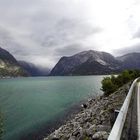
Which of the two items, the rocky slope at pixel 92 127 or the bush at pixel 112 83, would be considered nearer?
the rocky slope at pixel 92 127

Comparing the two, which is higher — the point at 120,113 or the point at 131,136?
the point at 120,113

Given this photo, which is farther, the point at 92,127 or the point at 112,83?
the point at 112,83

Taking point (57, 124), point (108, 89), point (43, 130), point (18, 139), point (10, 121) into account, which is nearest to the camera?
point (18, 139)

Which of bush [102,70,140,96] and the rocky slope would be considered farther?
bush [102,70,140,96]

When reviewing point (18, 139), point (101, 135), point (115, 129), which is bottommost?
point (18, 139)

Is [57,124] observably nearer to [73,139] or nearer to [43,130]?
[43,130]

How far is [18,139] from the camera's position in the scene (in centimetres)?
2423

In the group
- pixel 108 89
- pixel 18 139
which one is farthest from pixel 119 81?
pixel 18 139

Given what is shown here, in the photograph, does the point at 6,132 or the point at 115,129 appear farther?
the point at 6,132

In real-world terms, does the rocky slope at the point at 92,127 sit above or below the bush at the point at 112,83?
below

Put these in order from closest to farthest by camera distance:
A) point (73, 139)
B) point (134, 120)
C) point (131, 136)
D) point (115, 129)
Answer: point (115, 129) < point (131, 136) < point (134, 120) < point (73, 139)

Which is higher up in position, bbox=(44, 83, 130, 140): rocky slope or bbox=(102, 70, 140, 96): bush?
bbox=(102, 70, 140, 96): bush

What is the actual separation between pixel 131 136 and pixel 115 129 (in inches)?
67.7

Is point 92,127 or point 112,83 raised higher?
point 112,83
